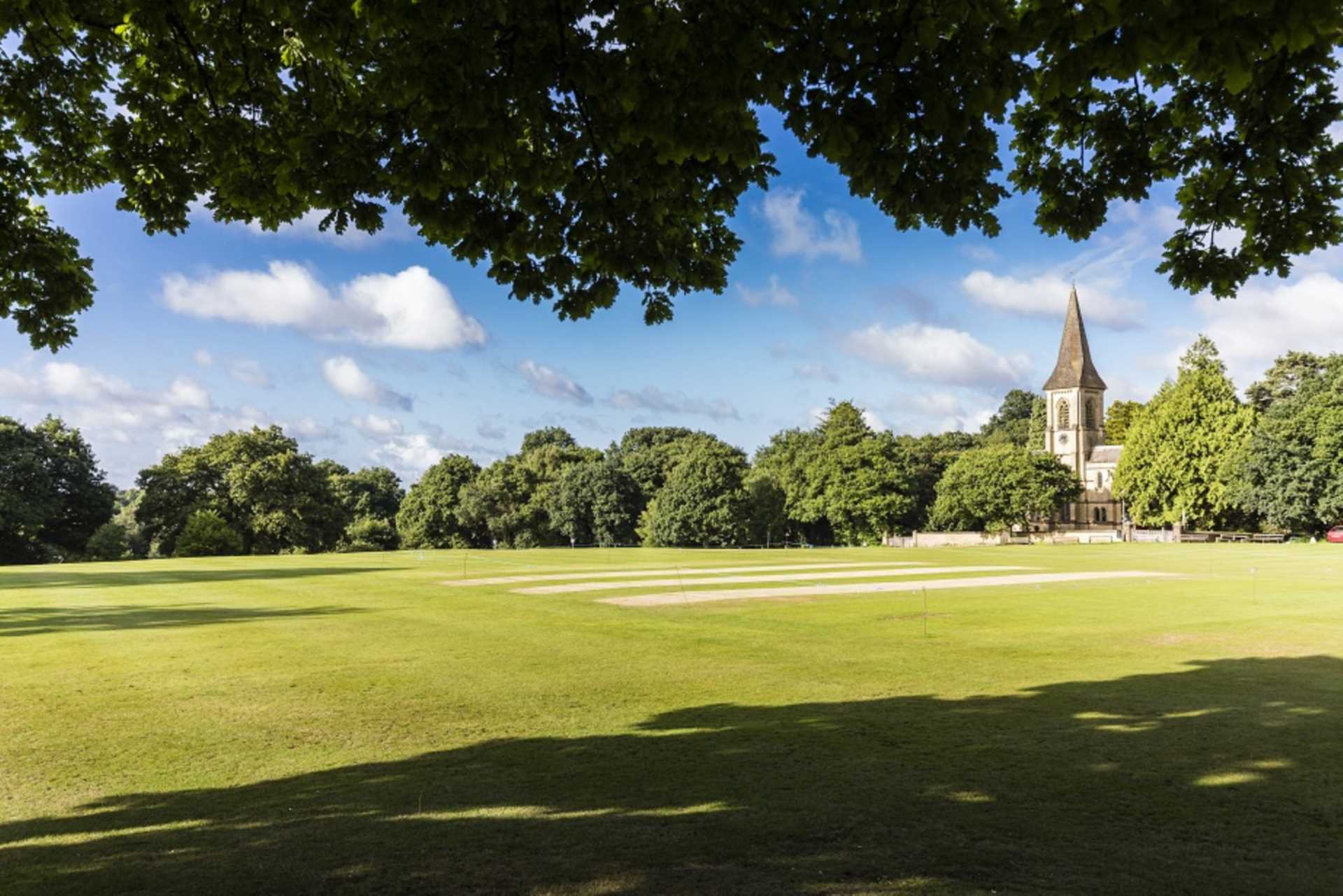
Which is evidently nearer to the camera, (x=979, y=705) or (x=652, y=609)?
(x=979, y=705)

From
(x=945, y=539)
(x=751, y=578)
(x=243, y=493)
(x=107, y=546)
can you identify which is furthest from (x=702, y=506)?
(x=751, y=578)

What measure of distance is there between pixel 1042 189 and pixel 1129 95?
124 centimetres

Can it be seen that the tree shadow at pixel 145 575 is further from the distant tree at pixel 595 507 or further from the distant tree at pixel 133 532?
the distant tree at pixel 595 507

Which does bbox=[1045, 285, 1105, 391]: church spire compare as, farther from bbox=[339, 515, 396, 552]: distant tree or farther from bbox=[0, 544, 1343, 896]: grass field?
bbox=[0, 544, 1343, 896]: grass field

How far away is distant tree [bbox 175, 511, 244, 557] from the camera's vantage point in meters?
62.2

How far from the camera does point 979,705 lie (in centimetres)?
1074

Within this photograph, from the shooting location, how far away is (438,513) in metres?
93.8

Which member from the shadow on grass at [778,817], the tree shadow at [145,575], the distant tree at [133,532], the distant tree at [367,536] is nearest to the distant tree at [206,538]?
the distant tree at [133,532]

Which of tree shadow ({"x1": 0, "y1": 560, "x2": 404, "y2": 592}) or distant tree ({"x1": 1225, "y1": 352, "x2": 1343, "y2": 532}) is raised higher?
distant tree ({"x1": 1225, "y1": 352, "x2": 1343, "y2": 532})

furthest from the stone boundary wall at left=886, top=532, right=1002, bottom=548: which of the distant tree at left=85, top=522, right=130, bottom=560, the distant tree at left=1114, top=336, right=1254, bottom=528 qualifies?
the distant tree at left=85, top=522, right=130, bottom=560

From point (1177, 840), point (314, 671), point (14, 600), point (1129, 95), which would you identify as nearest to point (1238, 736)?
point (1177, 840)

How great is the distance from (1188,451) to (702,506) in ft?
157

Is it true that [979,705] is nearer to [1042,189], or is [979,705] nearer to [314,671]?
[1042,189]

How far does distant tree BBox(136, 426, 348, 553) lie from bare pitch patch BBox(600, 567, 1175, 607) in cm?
5341
